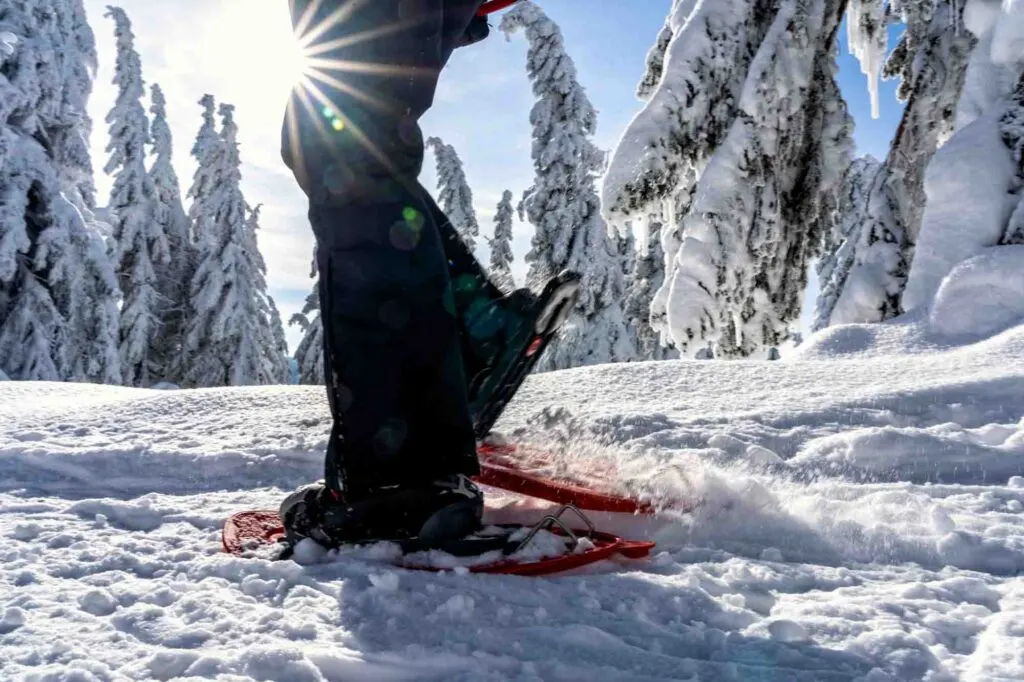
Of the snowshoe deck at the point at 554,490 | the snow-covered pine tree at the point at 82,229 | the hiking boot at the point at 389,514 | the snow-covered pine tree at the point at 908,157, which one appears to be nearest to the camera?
the hiking boot at the point at 389,514

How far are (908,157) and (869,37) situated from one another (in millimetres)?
1676

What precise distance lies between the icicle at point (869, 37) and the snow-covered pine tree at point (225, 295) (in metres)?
19.8

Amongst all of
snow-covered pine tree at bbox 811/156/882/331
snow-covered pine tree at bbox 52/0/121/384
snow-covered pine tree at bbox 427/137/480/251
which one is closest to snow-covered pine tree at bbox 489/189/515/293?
snow-covered pine tree at bbox 427/137/480/251

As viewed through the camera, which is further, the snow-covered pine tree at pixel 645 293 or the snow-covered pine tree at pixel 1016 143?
the snow-covered pine tree at pixel 645 293

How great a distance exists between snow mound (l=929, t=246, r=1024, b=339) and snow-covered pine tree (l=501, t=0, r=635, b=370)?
15146 millimetres

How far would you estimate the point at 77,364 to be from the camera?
620 inches

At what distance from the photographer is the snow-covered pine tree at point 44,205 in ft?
42.0

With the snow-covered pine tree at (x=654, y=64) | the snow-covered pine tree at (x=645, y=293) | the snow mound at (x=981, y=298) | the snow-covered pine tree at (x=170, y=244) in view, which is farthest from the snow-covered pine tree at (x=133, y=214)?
the snow mound at (x=981, y=298)

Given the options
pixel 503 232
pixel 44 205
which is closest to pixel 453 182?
pixel 503 232

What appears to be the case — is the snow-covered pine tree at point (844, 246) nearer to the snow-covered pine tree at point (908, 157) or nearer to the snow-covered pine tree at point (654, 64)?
the snow-covered pine tree at point (908, 157)

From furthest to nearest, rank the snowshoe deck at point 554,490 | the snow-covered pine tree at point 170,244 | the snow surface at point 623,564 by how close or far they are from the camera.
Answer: the snow-covered pine tree at point 170,244
the snowshoe deck at point 554,490
the snow surface at point 623,564

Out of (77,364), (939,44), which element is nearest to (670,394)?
(939,44)

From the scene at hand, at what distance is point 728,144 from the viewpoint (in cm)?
704

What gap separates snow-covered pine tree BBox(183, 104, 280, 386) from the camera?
22797mm
